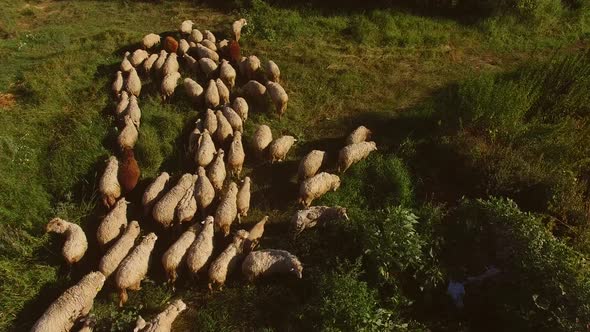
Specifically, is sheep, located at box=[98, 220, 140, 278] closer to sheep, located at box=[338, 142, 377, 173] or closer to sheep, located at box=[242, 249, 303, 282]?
sheep, located at box=[242, 249, 303, 282]

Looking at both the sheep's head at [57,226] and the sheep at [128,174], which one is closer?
the sheep's head at [57,226]

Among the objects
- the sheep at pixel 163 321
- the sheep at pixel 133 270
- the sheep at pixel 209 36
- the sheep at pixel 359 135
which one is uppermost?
the sheep at pixel 209 36

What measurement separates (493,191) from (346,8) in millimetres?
9271

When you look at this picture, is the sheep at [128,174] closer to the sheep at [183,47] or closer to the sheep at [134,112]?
the sheep at [134,112]

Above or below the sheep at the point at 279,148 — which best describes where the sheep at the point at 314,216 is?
below

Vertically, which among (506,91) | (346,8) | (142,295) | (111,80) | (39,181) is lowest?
(142,295)

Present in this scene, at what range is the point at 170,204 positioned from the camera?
8570 millimetres

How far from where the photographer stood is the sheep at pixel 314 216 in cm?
839

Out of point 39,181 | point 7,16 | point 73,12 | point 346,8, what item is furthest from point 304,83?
point 7,16

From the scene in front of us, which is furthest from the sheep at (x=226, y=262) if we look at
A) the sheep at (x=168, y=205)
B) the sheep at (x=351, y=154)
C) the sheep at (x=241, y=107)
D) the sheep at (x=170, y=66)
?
the sheep at (x=170, y=66)

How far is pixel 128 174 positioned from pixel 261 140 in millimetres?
2862

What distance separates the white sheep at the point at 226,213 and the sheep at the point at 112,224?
5.68ft

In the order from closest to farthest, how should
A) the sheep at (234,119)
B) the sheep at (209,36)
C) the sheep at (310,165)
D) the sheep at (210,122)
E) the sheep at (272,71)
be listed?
the sheep at (310,165), the sheep at (210,122), the sheep at (234,119), the sheep at (272,71), the sheep at (209,36)

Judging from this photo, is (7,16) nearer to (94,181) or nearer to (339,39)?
(94,181)
